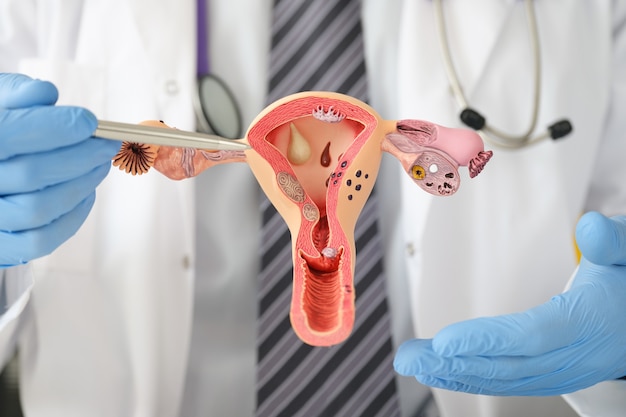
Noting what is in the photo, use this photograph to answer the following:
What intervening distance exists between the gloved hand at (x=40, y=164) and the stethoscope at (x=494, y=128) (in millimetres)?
513

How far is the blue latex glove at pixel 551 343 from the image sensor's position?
2.30 feet

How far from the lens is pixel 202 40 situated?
101 centimetres

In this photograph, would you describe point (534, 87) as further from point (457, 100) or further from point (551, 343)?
point (551, 343)

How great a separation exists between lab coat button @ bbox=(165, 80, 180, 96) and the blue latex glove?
0.52 metres

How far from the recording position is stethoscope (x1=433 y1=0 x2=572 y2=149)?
904 mm

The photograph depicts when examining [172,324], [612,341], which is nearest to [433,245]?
[612,341]

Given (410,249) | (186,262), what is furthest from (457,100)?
(186,262)

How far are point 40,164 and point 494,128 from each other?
67 centimetres

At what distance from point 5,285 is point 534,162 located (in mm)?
833

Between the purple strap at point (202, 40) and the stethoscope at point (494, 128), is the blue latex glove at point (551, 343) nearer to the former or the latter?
the stethoscope at point (494, 128)

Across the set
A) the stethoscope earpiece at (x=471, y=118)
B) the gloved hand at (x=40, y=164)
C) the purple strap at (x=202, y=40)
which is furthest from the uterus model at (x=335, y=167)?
the purple strap at (x=202, y=40)

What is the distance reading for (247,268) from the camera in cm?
102

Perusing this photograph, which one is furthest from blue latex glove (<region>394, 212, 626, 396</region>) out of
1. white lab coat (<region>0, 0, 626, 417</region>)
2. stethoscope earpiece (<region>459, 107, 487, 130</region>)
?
stethoscope earpiece (<region>459, 107, 487, 130</region>)

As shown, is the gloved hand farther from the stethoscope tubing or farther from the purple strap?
the stethoscope tubing
